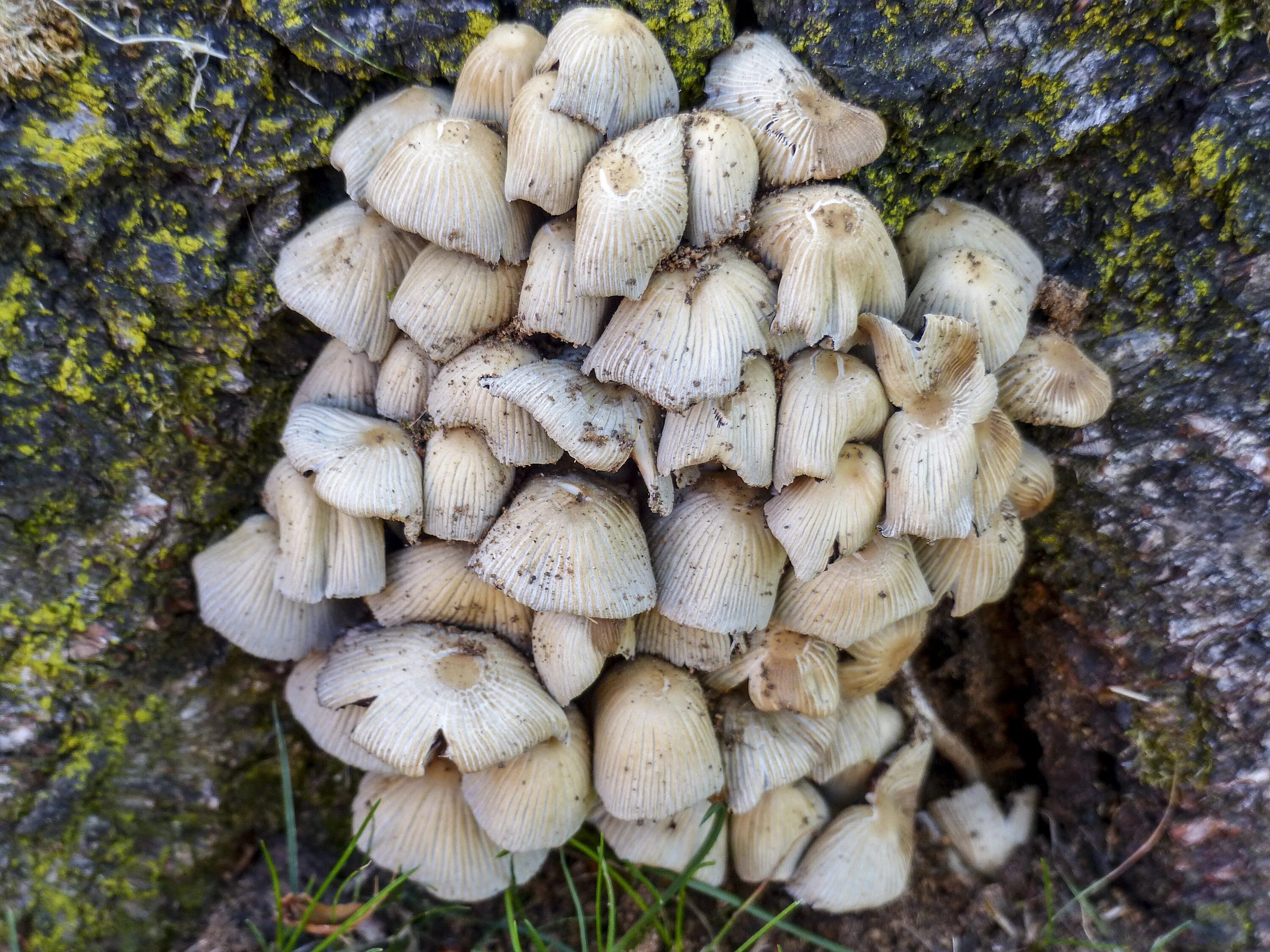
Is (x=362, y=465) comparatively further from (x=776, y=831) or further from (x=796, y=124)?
(x=776, y=831)

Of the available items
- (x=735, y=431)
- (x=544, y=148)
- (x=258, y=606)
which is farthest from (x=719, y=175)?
(x=258, y=606)

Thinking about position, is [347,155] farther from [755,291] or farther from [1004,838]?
[1004,838]

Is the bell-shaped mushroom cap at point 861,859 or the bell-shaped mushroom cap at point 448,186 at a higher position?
the bell-shaped mushroom cap at point 448,186

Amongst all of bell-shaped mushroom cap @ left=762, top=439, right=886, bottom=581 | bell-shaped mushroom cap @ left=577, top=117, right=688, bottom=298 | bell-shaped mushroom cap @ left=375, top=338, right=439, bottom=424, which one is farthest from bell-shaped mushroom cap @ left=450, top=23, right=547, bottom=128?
bell-shaped mushroom cap @ left=762, top=439, right=886, bottom=581

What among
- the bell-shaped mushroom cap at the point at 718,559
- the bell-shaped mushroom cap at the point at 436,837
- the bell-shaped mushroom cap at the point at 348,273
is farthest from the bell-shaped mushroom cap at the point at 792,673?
the bell-shaped mushroom cap at the point at 348,273

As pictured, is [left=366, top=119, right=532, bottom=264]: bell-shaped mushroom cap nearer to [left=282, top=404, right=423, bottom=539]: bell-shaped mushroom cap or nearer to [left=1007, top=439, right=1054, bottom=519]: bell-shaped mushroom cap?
[left=282, top=404, right=423, bottom=539]: bell-shaped mushroom cap

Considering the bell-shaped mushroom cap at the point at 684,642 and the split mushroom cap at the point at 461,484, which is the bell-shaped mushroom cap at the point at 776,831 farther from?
the split mushroom cap at the point at 461,484
